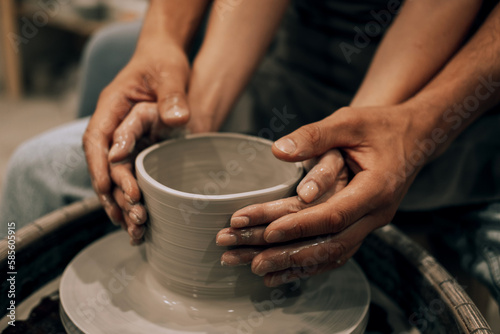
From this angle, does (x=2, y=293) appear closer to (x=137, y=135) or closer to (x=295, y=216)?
(x=137, y=135)

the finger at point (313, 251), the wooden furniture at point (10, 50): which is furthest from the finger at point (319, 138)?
the wooden furniture at point (10, 50)

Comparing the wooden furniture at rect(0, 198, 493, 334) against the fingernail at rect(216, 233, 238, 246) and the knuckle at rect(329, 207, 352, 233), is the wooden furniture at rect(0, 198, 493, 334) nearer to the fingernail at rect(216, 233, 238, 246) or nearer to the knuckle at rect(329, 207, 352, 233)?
the knuckle at rect(329, 207, 352, 233)

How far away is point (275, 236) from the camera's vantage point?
0.50 m

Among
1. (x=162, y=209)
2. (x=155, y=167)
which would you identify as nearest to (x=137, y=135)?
(x=155, y=167)

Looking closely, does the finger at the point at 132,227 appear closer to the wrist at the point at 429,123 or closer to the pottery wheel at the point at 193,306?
the pottery wheel at the point at 193,306

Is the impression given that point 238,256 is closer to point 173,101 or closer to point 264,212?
point 264,212

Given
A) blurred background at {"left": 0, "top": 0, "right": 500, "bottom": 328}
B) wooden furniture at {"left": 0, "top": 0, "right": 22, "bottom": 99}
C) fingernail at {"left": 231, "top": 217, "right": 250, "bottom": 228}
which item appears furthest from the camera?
wooden furniture at {"left": 0, "top": 0, "right": 22, "bottom": 99}

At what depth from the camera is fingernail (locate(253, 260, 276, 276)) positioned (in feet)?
1.68

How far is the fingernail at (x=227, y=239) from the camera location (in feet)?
1.66

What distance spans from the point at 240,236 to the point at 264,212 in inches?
1.6

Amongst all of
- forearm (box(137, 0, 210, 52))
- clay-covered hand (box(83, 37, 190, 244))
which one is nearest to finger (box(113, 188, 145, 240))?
clay-covered hand (box(83, 37, 190, 244))

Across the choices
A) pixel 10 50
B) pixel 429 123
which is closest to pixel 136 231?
pixel 429 123

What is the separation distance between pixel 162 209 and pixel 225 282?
0.12 meters

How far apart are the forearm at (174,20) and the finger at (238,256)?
0.49 m
